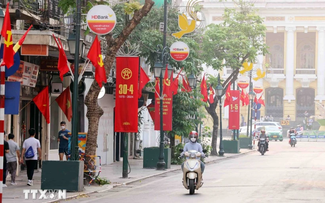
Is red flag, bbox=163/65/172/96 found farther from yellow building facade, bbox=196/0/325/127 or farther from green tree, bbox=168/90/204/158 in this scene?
yellow building facade, bbox=196/0/325/127

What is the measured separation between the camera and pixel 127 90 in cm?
2412

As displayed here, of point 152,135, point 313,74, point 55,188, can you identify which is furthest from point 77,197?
point 313,74

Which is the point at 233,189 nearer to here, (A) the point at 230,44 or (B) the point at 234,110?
(A) the point at 230,44

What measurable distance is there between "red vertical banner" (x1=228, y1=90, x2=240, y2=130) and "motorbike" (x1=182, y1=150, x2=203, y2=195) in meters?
26.5

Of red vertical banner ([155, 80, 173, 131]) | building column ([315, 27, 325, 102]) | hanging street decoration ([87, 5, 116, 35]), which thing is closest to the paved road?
hanging street decoration ([87, 5, 116, 35])

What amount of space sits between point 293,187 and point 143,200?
487 cm

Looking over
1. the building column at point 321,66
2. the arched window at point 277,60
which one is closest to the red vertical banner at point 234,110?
the building column at point 321,66

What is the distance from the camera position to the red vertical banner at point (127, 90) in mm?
24031

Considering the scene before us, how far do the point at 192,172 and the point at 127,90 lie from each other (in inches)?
230

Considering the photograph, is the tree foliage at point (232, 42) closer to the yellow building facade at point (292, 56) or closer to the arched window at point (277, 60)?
the yellow building facade at point (292, 56)

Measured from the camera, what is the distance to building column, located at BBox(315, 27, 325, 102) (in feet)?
295

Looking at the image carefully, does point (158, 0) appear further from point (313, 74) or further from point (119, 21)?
point (313, 74)

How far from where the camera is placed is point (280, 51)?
94.1 meters

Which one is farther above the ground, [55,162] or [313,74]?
[313,74]
